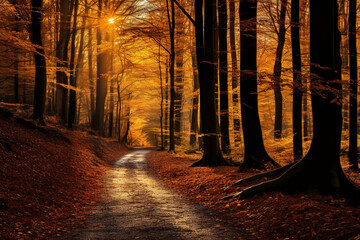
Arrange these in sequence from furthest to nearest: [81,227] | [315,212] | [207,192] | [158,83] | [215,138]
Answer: [158,83]
[215,138]
[207,192]
[81,227]
[315,212]

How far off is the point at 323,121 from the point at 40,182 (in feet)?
26.8

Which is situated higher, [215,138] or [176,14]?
[176,14]

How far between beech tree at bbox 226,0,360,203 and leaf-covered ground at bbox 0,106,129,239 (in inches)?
216

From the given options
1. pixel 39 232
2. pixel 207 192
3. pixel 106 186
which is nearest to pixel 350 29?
pixel 207 192

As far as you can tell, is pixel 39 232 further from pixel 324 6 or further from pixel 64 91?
pixel 64 91

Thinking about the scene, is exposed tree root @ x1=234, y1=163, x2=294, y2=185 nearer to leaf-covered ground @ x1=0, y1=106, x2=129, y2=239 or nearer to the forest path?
the forest path

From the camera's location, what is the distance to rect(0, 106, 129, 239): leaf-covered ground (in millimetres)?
5984

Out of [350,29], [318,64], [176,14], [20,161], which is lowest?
[20,161]

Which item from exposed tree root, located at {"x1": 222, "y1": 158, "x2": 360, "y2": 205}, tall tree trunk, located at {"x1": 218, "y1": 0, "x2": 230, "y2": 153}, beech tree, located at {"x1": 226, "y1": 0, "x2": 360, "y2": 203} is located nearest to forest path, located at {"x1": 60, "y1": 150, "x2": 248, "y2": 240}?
exposed tree root, located at {"x1": 222, "y1": 158, "x2": 360, "y2": 205}

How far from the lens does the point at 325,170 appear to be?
21.3 ft

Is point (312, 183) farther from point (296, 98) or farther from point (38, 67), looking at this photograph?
point (38, 67)

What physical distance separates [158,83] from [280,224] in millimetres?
24053

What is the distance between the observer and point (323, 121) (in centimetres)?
655

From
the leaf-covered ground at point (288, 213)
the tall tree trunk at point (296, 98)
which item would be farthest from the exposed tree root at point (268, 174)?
the tall tree trunk at point (296, 98)
